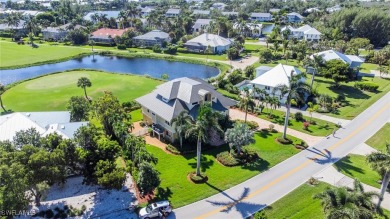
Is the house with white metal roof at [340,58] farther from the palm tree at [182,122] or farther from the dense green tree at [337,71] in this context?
the palm tree at [182,122]

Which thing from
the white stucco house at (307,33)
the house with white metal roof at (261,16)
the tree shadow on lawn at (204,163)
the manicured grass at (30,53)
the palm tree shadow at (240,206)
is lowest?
the palm tree shadow at (240,206)

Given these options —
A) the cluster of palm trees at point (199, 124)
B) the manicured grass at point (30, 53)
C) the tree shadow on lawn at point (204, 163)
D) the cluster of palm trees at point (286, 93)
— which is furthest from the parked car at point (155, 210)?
the manicured grass at point (30, 53)

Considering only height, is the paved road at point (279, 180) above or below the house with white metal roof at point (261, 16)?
below

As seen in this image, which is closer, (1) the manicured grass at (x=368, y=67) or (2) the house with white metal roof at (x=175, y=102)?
(2) the house with white metal roof at (x=175, y=102)

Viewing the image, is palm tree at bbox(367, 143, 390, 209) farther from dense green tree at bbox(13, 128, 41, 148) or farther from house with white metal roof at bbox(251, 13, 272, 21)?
house with white metal roof at bbox(251, 13, 272, 21)

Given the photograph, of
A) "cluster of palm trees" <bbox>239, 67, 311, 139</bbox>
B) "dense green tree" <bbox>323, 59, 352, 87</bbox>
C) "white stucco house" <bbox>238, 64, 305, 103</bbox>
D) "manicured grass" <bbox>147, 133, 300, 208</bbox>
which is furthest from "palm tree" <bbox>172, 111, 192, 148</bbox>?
"dense green tree" <bbox>323, 59, 352, 87</bbox>

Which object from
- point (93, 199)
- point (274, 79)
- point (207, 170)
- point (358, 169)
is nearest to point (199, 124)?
point (207, 170)
